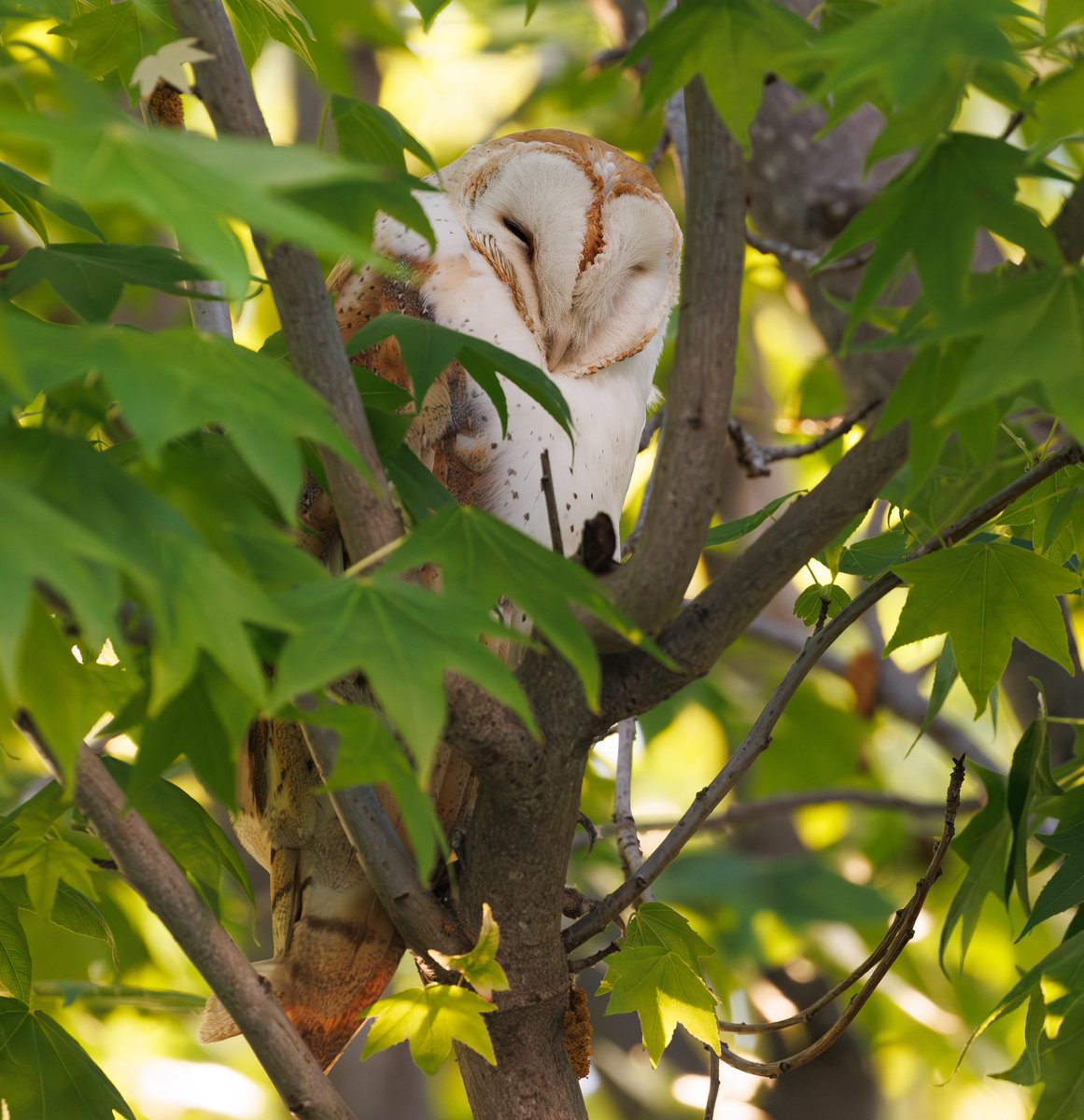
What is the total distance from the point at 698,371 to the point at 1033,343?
220 mm

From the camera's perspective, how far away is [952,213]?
2.31 ft

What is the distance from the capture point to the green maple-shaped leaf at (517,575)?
0.69 metres

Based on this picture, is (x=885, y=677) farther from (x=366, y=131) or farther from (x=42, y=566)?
(x=42, y=566)

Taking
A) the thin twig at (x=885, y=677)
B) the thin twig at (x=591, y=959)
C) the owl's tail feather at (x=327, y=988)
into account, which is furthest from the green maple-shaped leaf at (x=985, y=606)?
the thin twig at (x=885, y=677)

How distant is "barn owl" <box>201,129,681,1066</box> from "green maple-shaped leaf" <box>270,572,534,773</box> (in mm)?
590

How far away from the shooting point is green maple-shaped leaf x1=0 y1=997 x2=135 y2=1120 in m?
1.01

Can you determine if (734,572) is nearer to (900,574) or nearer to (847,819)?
(900,574)

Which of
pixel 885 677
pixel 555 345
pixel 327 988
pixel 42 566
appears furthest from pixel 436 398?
pixel 885 677

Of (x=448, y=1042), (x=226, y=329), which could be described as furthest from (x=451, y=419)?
(x=448, y=1042)

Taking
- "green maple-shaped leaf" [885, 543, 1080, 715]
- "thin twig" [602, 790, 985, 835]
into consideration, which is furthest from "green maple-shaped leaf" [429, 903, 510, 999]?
"thin twig" [602, 790, 985, 835]

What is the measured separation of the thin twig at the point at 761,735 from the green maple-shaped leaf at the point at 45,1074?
0.39 metres

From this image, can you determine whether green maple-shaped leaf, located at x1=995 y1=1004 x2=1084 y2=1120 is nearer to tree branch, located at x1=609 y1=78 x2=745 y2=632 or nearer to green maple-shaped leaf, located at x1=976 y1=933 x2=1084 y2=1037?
green maple-shaped leaf, located at x1=976 y1=933 x2=1084 y2=1037

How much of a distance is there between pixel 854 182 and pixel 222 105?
1527 millimetres

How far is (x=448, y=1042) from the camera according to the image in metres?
0.93
